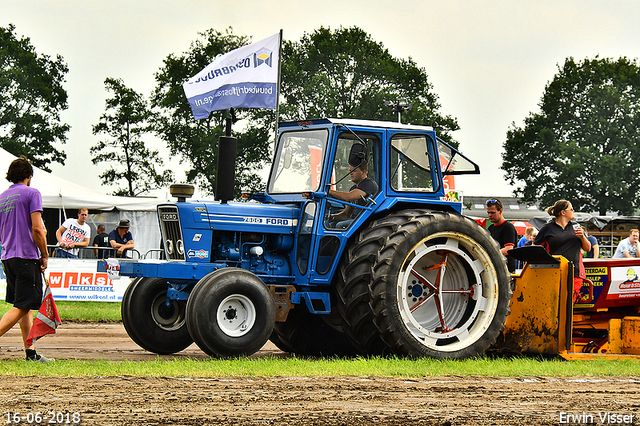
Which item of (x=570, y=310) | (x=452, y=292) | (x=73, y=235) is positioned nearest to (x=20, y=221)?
(x=452, y=292)

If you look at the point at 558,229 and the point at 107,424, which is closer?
the point at 107,424

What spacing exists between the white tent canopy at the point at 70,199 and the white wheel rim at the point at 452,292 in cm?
1236

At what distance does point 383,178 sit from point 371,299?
1.38m

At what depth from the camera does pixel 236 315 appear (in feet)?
24.6

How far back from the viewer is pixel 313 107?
40688 mm

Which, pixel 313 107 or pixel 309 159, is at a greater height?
pixel 313 107

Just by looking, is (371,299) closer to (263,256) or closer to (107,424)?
(263,256)

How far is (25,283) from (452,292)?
13.9ft

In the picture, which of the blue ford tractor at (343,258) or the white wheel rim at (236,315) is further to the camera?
the blue ford tractor at (343,258)

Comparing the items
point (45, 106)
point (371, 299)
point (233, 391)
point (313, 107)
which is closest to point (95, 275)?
point (371, 299)

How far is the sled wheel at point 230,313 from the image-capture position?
7242 millimetres

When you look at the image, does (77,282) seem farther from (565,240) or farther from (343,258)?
(565,240)

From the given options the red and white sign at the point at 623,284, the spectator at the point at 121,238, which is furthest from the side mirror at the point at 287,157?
the spectator at the point at 121,238

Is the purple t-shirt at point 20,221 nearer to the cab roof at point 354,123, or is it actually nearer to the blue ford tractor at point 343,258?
the blue ford tractor at point 343,258
